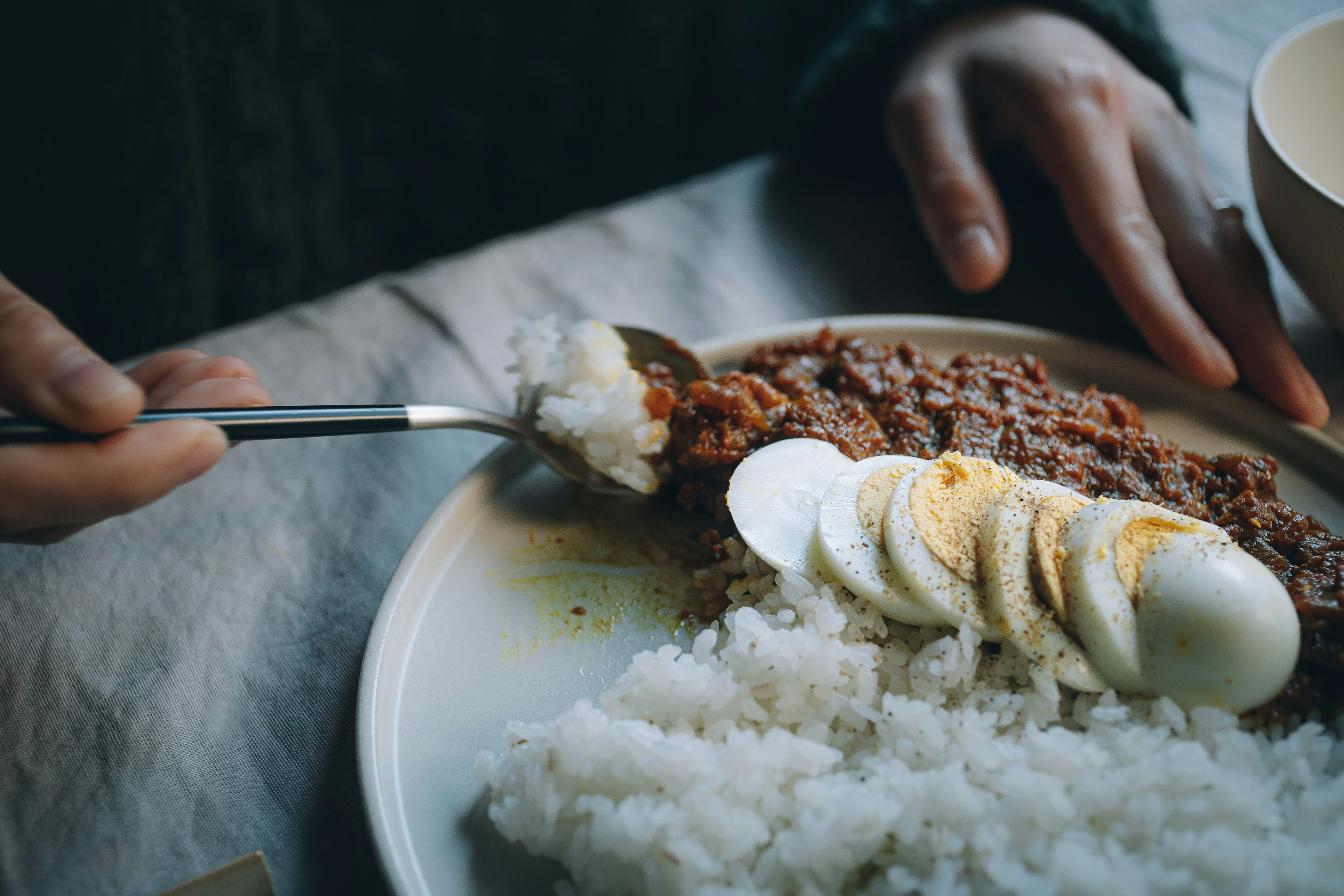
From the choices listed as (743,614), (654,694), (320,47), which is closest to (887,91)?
(320,47)

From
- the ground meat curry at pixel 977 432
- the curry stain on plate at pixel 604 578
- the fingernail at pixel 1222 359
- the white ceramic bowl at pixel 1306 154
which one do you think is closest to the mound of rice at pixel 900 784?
the curry stain on plate at pixel 604 578

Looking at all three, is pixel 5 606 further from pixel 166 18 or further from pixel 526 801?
pixel 166 18

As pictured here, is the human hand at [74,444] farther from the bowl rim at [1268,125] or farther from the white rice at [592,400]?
the bowl rim at [1268,125]

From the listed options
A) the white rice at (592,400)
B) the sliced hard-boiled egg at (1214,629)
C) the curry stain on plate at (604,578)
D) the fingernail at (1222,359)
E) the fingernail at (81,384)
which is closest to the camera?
the fingernail at (81,384)

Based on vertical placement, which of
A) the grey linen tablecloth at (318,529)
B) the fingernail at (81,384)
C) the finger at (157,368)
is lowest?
the grey linen tablecloth at (318,529)

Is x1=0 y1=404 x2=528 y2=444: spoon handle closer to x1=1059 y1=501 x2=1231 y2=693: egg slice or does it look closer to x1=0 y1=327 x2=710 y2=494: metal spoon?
x1=0 y1=327 x2=710 y2=494: metal spoon

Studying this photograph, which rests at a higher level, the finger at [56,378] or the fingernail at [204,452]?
the finger at [56,378]

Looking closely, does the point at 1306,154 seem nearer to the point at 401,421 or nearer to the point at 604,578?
the point at 604,578
